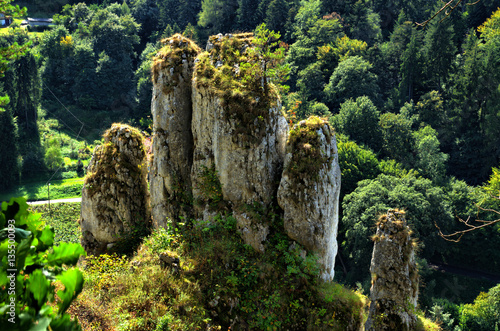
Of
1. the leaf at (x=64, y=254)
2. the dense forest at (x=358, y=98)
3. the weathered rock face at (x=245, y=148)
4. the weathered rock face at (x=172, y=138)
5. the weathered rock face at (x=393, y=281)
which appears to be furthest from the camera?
the dense forest at (x=358, y=98)

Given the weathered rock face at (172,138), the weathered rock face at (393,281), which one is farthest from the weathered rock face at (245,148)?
the weathered rock face at (393,281)

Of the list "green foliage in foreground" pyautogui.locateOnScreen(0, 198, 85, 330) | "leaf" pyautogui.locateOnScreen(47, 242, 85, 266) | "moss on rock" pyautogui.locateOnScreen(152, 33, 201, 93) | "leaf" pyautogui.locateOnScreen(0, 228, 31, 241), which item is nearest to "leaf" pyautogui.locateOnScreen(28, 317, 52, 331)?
"green foliage in foreground" pyautogui.locateOnScreen(0, 198, 85, 330)

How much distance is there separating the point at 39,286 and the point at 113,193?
11182 millimetres

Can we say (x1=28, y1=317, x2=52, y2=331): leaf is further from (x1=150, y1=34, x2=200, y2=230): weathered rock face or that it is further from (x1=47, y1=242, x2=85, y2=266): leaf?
(x1=150, y1=34, x2=200, y2=230): weathered rock face

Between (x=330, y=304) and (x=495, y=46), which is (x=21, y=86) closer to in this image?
(x=330, y=304)

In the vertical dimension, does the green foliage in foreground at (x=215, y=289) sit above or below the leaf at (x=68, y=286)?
below

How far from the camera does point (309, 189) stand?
10.9 m

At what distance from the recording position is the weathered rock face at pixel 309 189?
430 inches

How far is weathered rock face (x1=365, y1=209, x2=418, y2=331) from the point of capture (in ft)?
32.7

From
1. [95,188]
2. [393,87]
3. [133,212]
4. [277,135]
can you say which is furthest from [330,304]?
[393,87]

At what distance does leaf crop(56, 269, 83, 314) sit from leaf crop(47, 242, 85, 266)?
11cm

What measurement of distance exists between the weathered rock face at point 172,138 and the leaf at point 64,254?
997 centimetres

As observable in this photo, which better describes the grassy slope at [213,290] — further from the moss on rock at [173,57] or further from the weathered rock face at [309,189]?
the moss on rock at [173,57]

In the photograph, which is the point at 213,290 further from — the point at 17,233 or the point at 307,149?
the point at 17,233
